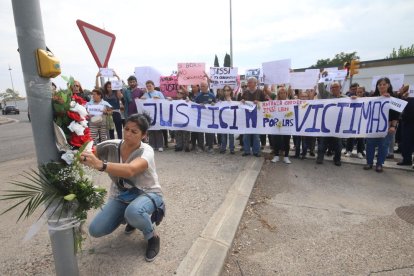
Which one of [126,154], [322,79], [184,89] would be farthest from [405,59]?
[126,154]

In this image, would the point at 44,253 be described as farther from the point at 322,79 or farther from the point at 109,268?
the point at 322,79

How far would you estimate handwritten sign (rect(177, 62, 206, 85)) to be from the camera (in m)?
8.73

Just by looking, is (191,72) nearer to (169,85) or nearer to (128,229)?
(169,85)

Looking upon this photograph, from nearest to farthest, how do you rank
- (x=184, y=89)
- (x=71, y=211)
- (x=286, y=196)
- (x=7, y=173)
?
(x=71, y=211) → (x=286, y=196) → (x=7, y=173) → (x=184, y=89)

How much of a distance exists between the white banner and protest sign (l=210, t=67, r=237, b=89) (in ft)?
6.25

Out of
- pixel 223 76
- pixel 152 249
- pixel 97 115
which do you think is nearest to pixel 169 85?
pixel 223 76

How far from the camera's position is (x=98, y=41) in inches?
146

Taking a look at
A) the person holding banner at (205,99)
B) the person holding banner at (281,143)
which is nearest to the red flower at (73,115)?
the person holding banner at (281,143)

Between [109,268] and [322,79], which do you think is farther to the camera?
[322,79]

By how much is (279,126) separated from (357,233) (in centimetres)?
366

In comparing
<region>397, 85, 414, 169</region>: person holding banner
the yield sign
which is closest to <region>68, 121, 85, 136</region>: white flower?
the yield sign

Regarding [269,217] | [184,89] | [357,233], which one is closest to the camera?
[357,233]

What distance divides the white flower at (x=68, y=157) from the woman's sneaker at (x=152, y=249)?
129 cm

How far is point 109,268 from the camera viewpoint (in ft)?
8.51
